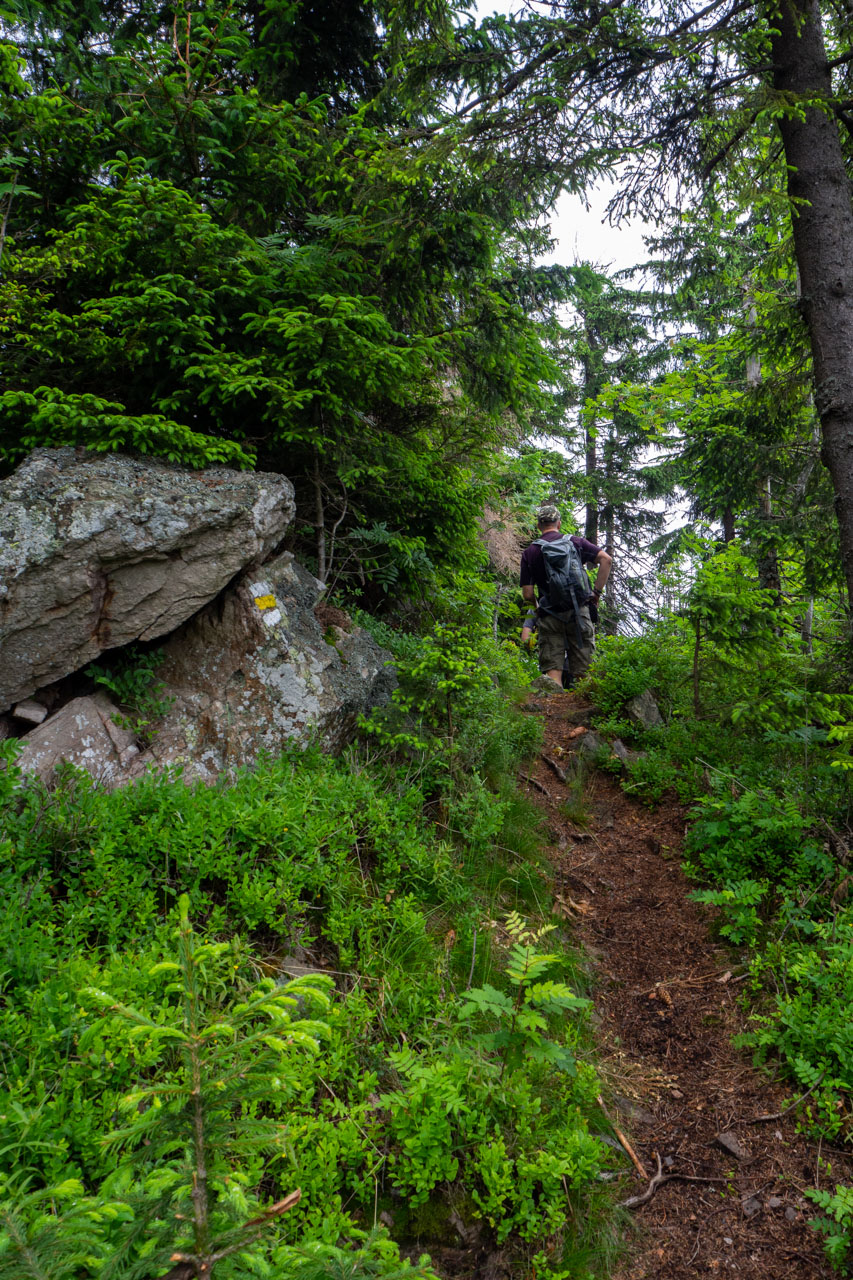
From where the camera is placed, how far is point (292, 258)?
5.31 meters

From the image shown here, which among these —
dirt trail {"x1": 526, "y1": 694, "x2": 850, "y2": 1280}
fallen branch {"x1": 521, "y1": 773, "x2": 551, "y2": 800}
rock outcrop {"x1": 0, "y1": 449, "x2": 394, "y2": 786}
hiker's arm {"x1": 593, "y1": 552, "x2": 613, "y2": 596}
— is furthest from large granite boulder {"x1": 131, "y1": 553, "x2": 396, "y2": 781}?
hiker's arm {"x1": 593, "y1": 552, "x2": 613, "y2": 596}

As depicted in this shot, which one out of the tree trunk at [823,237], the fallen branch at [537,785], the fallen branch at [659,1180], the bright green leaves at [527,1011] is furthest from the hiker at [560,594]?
the fallen branch at [659,1180]

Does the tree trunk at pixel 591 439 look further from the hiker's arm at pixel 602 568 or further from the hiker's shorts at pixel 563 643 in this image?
the hiker's arm at pixel 602 568

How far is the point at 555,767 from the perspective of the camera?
7223 millimetres

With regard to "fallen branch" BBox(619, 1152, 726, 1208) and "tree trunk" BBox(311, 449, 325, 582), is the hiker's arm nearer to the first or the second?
"tree trunk" BBox(311, 449, 325, 582)

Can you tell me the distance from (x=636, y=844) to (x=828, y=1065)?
2569mm

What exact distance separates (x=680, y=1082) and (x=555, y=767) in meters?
3.78

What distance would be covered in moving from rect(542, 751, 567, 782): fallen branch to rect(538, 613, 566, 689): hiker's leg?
84.7 inches

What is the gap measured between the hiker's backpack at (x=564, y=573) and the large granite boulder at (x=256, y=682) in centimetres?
376

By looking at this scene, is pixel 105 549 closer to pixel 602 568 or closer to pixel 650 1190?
pixel 650 1190

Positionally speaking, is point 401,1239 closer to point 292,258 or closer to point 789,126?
point 292,258

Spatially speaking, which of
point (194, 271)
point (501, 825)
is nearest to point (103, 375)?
point (194, 271)

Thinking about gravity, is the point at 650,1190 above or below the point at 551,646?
below

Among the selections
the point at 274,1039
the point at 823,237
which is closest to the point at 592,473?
the point at 823,237
